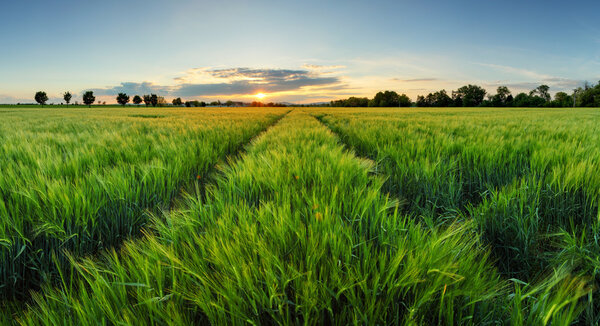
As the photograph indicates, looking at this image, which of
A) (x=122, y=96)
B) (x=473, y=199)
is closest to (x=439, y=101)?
(x=473, y=199)

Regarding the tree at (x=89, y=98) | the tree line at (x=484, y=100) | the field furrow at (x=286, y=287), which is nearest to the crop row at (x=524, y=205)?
the field furrow at (x=286, y=287)

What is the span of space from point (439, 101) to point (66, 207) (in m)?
110

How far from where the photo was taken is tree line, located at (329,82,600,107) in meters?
72.1

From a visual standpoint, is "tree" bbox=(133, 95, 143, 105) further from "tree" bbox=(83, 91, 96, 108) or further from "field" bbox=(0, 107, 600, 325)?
"field" bbox=(0, 107, 600, 325)

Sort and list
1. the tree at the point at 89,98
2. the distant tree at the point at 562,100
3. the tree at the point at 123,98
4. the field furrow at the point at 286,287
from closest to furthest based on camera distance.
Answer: the field furrow at the point at 286,287, the distant tree at the point at 562,100, the tree at the point at 89,98, the tree at the point at 123,98

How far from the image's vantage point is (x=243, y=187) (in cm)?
163

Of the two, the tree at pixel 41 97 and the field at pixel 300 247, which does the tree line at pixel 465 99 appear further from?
the field at pixel 300 247

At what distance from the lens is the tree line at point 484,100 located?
7205 centimetres

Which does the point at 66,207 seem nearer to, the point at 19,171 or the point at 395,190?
the point at 19,171

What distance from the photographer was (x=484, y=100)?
300 ft

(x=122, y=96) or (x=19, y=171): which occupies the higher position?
(x=122, y=96)

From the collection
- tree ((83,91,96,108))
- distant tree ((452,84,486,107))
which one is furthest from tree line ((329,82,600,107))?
tree ((83,91,96,108))

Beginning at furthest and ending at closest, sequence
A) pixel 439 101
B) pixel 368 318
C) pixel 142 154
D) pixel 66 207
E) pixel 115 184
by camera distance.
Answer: pixel 439 101, pixel 142 154, pixel 115 184, pixel 66 207, pixel 368 318

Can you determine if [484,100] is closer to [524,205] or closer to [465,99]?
[465,99]
